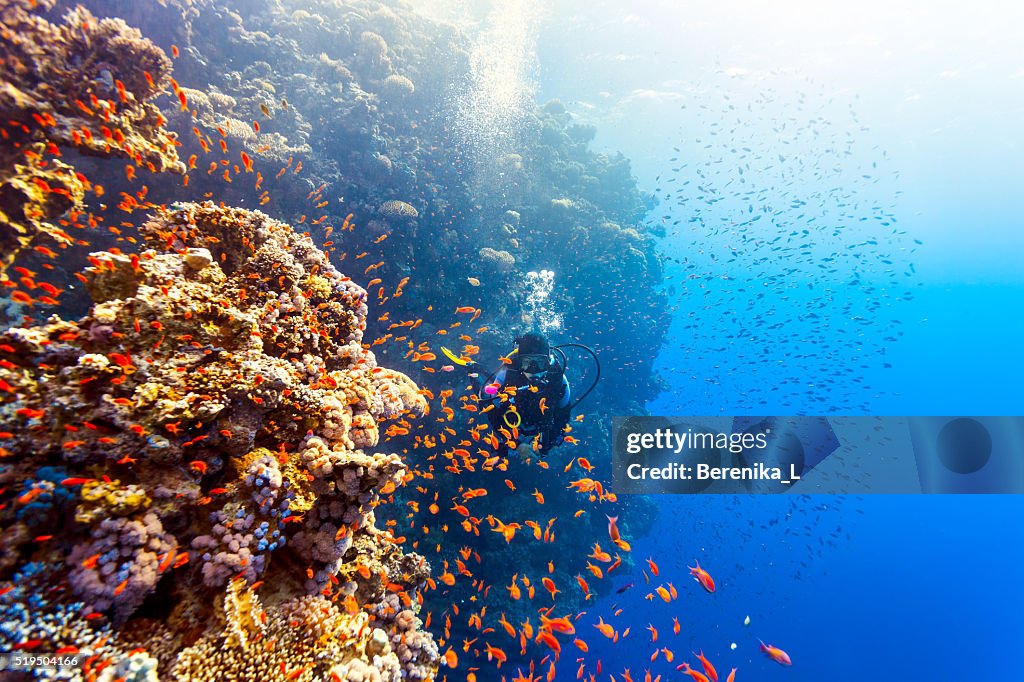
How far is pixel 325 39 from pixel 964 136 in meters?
44.5

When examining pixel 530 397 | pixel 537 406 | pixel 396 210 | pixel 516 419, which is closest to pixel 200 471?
pixel 516 419

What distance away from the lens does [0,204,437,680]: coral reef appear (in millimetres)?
2764

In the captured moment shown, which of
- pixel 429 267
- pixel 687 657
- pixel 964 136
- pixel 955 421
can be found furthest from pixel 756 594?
pixel 429 267

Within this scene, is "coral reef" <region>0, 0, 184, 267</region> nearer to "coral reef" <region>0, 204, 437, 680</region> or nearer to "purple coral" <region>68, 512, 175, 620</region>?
"coral reef" <region>0, 204, 437, 680</region>

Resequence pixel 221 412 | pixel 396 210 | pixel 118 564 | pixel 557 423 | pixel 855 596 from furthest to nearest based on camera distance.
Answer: pixel 855 596 < pixel 396 210 < pixel 557 423 < pixel 221 412 < pixel 118 564

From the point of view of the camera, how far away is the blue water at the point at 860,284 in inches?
1089

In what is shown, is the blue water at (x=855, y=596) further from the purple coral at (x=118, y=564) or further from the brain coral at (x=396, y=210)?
the purple coral at (x=118, y=564)

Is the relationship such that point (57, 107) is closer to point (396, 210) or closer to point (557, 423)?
point (396, 210)

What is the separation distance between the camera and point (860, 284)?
31812 millimetres

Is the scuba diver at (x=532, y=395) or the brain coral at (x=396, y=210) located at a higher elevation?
the brain coral at (x=396, y=210)

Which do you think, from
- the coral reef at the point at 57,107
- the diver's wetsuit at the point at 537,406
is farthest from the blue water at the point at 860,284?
the coral reef at the point at 57,107

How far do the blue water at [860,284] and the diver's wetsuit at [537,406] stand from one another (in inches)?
566

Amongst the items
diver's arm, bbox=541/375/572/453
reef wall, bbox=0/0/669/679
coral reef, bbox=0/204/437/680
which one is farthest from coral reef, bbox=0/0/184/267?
diver's arm, bbox=541/375/572/453

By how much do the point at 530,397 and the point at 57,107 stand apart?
7.41 metres
